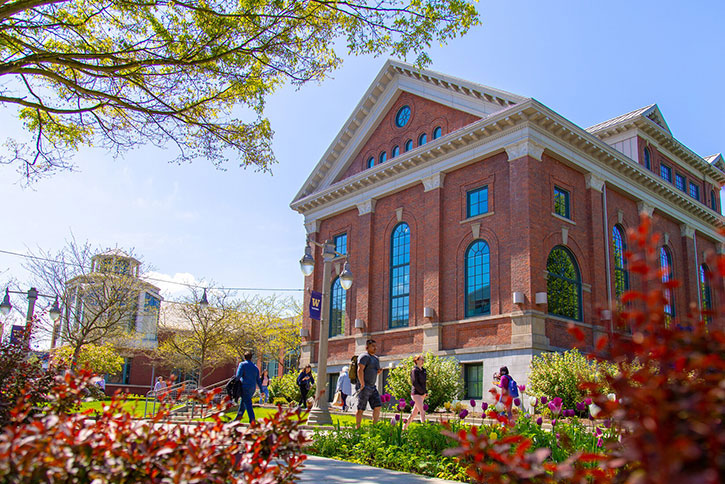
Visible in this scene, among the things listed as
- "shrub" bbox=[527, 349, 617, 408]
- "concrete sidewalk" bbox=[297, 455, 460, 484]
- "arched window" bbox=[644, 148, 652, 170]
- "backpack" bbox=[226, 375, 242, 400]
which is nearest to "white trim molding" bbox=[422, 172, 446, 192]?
"shrub" bbox=[527, 349, 617, 408]

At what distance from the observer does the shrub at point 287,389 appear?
28.8m

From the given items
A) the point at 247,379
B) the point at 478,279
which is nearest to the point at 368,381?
the point at 247,379

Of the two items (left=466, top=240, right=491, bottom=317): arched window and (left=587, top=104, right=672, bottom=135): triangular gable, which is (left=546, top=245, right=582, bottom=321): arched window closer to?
(left=466, top=240, right=491, bottom=317): arched window

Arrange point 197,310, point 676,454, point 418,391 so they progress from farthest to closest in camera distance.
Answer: point 197,310
point 418,391
point 676,454

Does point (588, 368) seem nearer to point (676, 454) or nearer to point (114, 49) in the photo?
point (114, 49)

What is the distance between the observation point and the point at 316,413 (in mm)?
15469

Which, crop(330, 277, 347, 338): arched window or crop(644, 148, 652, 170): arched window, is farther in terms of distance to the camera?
crop(330, 277, 347, 338): arched window

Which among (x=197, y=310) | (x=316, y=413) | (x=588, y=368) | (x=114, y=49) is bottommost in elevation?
(x=316, y=413)

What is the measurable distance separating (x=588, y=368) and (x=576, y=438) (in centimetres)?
1180

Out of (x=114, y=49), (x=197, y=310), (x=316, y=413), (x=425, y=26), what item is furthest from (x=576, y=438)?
(x=197, y=310)

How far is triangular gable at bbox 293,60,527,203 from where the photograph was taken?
25.2m

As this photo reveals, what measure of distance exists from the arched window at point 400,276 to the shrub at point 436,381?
4.02 meters

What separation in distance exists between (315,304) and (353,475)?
1027cm

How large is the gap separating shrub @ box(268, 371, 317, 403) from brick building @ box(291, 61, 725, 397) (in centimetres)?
206
